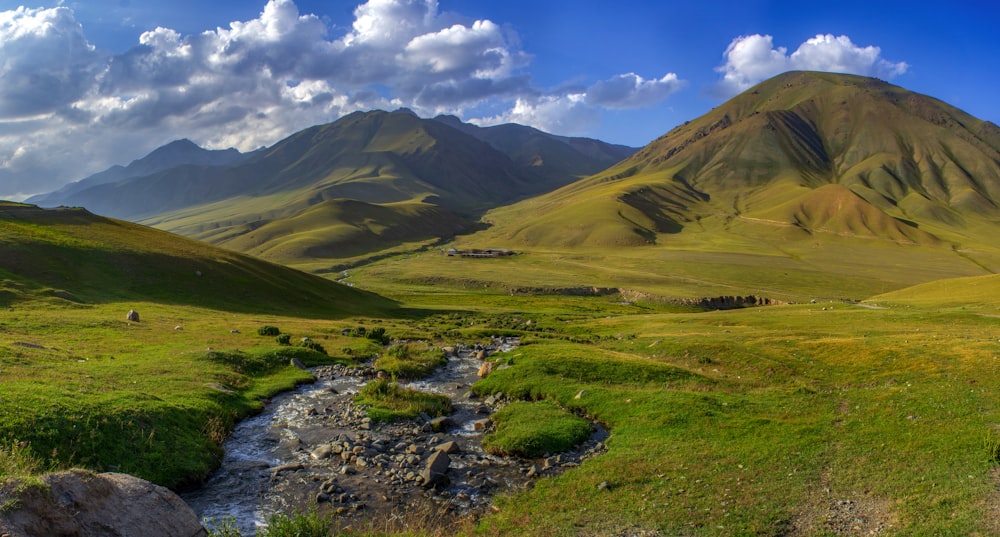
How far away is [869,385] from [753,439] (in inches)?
550

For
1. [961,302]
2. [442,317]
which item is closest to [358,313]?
[442,317]

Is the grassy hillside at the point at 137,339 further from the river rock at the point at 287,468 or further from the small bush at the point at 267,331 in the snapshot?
the river rock at the point at 287,468

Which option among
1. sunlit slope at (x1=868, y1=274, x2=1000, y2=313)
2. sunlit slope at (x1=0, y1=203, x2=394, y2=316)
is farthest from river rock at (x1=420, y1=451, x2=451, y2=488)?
sunlit slope at (x1=868, y1=274, x2=1000, y2=313)

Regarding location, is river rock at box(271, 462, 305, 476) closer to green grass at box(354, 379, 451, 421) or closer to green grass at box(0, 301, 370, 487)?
green grass at box(0, 301, 370, 487)

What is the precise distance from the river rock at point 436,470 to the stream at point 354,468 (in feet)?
0.64

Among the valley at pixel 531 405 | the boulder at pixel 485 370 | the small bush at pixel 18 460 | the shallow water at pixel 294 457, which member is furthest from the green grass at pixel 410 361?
the small bush at pixel 18 460

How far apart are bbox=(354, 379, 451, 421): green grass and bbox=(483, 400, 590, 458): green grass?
13.5 feet

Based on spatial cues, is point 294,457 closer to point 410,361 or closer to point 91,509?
point 91,509

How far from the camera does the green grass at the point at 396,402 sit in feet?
102

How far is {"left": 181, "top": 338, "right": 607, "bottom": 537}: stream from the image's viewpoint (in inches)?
795

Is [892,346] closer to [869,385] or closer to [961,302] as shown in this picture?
[869,385]

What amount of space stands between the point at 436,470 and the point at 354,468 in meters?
3.77

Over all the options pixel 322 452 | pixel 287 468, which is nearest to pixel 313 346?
pixel 322 452

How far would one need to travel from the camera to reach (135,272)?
69312 millimetres
